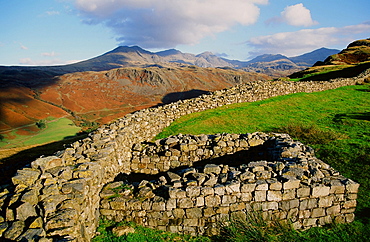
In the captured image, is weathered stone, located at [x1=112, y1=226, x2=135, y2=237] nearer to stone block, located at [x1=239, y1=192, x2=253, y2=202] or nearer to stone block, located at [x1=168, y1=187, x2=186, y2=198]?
stone block, located at [x1=168, y1=187, x2=186, y2=198]

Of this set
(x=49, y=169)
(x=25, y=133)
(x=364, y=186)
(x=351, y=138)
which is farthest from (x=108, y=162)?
(x=25, y=133)

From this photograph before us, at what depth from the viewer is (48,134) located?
2912cm

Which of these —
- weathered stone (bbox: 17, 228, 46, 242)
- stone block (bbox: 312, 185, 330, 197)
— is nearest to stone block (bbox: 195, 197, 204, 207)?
stone block (bbox: 312, 185, 330, 197)

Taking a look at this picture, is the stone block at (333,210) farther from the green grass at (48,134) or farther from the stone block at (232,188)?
the green grass at (48,134)

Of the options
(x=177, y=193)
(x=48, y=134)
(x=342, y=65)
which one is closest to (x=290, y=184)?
(x=177, y=193)

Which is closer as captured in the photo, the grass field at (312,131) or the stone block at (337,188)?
the grass field at (312,131)

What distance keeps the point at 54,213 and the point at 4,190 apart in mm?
1442

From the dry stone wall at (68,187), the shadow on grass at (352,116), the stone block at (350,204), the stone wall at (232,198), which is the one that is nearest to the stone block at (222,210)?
the stone wall at (232,198)

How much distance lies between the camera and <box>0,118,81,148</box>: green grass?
2507 centimetres

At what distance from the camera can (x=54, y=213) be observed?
426 cm

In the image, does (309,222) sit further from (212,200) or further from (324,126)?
(324,126)

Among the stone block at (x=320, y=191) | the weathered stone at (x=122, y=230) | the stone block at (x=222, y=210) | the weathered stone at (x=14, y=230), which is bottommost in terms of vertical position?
the weathered stone at (x=122, y=230)

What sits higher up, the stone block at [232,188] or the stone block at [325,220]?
the stone block at [232,188]

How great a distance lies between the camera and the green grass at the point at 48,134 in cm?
2507
